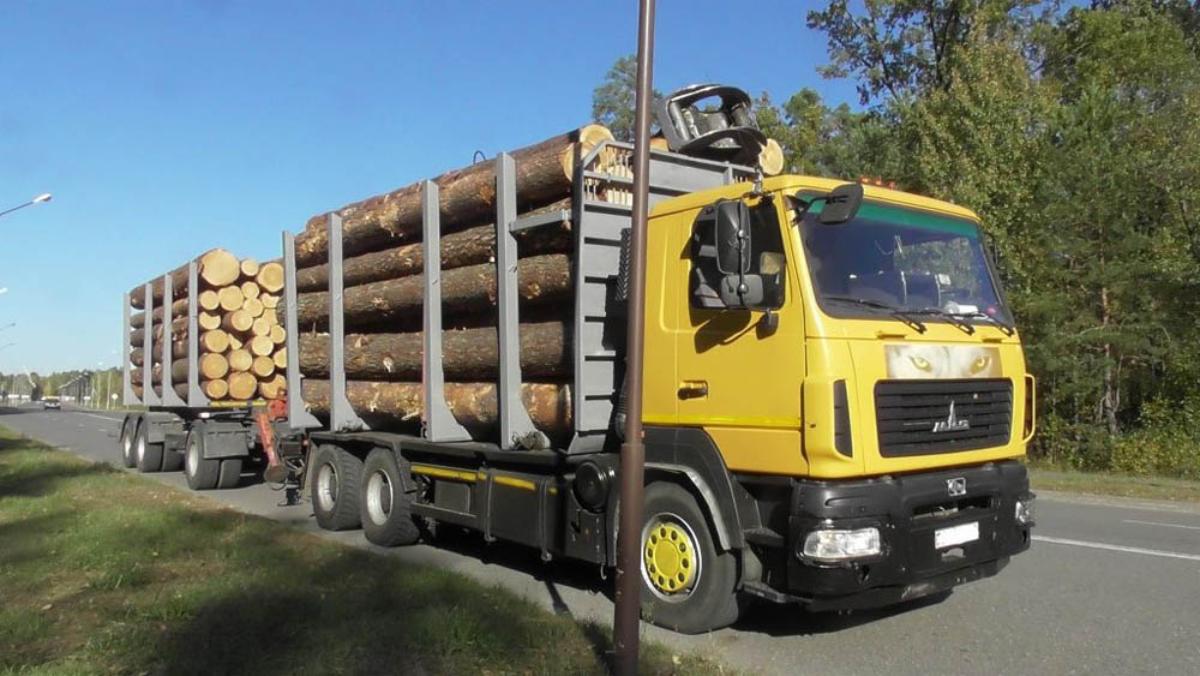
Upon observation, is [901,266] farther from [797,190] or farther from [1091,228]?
[1091,228]

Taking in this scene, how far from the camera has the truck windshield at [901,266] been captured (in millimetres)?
5578

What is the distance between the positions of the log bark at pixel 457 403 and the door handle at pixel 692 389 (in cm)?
128

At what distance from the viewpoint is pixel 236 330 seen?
15000mm

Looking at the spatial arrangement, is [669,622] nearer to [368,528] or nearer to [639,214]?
[639,214]

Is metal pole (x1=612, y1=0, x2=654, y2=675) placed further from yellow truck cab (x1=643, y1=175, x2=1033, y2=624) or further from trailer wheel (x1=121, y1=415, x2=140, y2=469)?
trailer wheel (x1=121, y1=415, x2=140, y2=469)

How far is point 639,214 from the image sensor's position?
16.0 feet

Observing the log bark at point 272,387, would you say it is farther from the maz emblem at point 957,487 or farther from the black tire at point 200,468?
the maz emblem at point 957,487

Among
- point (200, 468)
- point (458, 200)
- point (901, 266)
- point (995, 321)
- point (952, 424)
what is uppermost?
point (458, 200)

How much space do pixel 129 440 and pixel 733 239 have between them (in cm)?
1643

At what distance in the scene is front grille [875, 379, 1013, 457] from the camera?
5.39 m

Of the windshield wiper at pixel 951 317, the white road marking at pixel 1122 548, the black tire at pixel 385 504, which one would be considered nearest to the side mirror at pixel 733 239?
the windshield wiper at pixel 951 317

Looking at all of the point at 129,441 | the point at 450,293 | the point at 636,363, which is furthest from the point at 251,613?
the point at 129,441

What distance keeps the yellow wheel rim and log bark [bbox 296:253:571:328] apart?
1988 mm

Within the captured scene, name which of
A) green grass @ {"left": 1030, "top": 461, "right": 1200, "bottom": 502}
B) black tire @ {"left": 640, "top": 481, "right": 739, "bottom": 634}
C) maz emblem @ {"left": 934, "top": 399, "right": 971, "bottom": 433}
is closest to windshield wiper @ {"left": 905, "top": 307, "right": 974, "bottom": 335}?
maz emblem @ {"left": 934, "top": 399, "right": 971, "bottom": 433}
